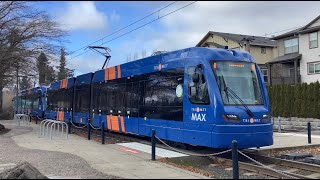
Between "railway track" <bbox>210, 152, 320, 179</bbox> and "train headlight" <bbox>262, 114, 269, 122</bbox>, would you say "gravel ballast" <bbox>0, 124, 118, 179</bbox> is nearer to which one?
"railway track" <bbox>210, 152, 320, 179</bbox>

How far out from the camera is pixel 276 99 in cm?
3184

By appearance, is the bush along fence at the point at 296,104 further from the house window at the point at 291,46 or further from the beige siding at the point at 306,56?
the house window at the point at 291,46

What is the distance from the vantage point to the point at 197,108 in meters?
12.3

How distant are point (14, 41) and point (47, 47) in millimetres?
2028

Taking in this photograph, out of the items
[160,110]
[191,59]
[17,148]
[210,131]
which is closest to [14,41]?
[17,148]

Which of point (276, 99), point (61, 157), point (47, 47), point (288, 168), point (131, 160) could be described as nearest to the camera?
point (288, 168)

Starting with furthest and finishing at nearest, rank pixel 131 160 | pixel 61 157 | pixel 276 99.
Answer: pixel 276 99, pixel 61 157, pixel 131 160

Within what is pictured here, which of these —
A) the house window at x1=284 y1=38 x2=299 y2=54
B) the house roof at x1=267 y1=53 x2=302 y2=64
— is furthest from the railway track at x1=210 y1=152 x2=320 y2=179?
the house window at x1=284 y1=38 x2=299 y2=54

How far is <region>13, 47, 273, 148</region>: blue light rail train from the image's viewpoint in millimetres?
11719

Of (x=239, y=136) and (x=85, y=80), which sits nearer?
(x=239, y=136)

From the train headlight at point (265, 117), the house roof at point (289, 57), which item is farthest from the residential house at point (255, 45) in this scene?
the train headlight at point (265, 117)

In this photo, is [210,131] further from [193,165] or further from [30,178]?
[30,178]

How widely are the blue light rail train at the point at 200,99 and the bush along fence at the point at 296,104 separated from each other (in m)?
13.7

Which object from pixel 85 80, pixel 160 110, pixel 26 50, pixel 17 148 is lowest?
pixel 17 148
